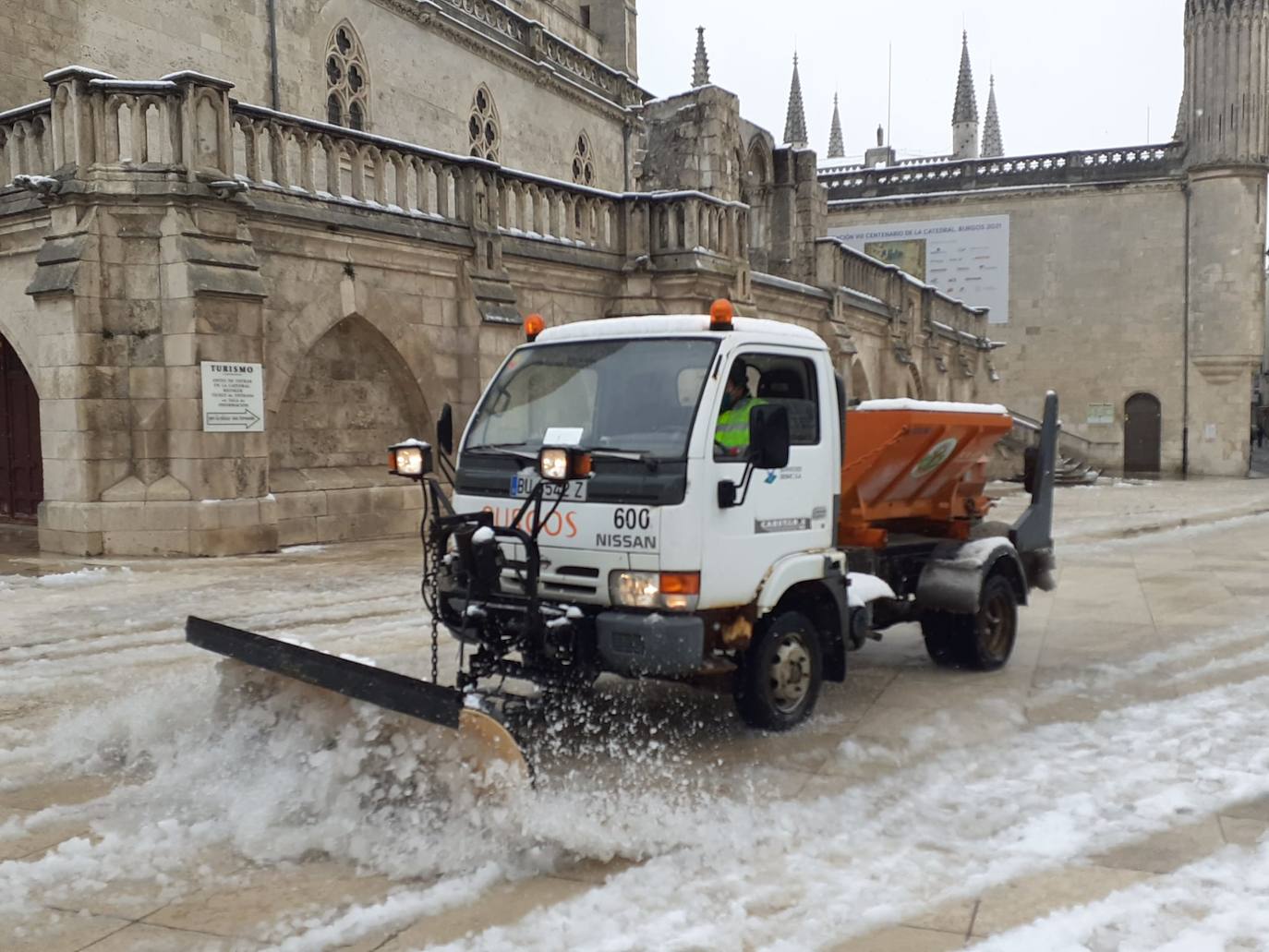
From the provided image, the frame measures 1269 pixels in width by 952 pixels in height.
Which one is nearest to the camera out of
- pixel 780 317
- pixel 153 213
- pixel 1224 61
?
pixel 153 213

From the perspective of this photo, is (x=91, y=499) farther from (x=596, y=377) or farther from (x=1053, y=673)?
(x=1053, y=673)

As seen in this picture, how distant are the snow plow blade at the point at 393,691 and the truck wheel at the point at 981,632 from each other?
4254 mm

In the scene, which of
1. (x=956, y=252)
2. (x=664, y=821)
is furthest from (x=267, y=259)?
(x=956, y=252)

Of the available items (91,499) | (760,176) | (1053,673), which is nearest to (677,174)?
(760,176)

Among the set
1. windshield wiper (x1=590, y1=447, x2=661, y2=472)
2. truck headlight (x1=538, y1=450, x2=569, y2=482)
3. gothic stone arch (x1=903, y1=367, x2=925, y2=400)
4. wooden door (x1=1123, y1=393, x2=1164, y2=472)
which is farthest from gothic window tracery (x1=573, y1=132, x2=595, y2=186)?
truck headlight (x1=538, y1=450, x2=569, y2=482)

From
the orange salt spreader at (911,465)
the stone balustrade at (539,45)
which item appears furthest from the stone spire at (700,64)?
the orange salt spreader at (911,465)

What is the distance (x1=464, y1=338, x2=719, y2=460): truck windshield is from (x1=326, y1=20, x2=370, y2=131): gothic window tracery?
16.6m

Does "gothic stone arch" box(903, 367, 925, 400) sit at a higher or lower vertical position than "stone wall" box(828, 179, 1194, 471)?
lower

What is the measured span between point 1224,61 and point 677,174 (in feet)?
85.4

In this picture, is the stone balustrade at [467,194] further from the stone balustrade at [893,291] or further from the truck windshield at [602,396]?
the truck windshield at [602,396]

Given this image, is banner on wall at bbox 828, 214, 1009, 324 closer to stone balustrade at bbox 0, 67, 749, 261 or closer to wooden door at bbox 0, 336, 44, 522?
stone balustrade at bbox 0, 67, 749, 261

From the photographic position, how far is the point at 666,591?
5.39 meters

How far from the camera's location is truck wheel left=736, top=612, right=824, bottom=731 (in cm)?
589

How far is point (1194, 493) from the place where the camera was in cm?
2911
